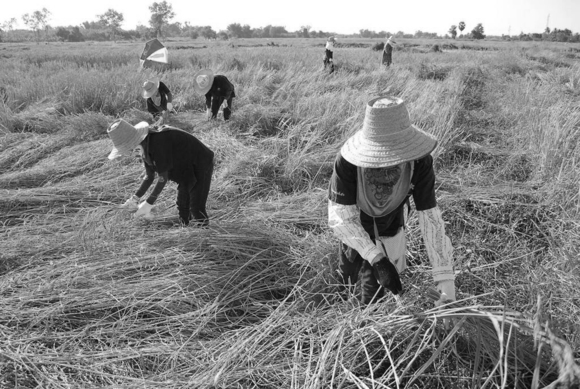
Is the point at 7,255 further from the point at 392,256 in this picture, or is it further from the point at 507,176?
the point at 507,176

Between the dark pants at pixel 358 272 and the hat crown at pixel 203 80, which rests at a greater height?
the hat crown at pixel 203 80

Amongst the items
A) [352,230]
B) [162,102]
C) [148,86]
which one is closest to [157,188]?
[352,230]

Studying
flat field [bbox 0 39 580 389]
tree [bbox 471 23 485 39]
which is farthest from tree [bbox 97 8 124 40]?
flat field [bbox 0 39 580 389]

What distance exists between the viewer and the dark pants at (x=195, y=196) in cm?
A: 300

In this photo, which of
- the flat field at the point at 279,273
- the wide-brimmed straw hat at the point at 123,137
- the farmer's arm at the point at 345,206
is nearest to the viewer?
the flat field at the point at 279,273

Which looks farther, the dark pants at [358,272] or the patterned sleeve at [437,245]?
the dark pants at [358,272]

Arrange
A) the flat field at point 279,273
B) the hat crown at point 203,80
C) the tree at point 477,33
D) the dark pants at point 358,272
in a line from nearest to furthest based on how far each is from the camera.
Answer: the flat field at point 279,273 → the dark pants at point 358,272 → the hat crown at point 203,80 → the tree at point 477,33

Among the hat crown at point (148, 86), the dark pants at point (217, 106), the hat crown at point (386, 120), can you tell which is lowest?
the dark pants at point (217, 106)

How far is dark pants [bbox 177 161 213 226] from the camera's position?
300cm

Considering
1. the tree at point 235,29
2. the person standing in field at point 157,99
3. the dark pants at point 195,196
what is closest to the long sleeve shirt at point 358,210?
the dark pants at point 195,196

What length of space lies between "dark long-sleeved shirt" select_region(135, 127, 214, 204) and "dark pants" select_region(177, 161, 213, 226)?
42mm

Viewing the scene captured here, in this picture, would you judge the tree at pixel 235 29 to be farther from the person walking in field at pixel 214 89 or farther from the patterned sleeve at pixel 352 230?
the patterned sleeve at pixel 352 230

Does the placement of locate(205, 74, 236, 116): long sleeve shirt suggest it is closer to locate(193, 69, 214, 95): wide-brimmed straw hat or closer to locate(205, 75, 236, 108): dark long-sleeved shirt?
locate(205, 75, 236, 108): dark long-sleeved shirt

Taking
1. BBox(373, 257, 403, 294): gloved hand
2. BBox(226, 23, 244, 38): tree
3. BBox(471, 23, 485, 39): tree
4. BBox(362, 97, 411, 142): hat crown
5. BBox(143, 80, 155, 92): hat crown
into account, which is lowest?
BBox(373, 257, 403, 294): gloved hand
